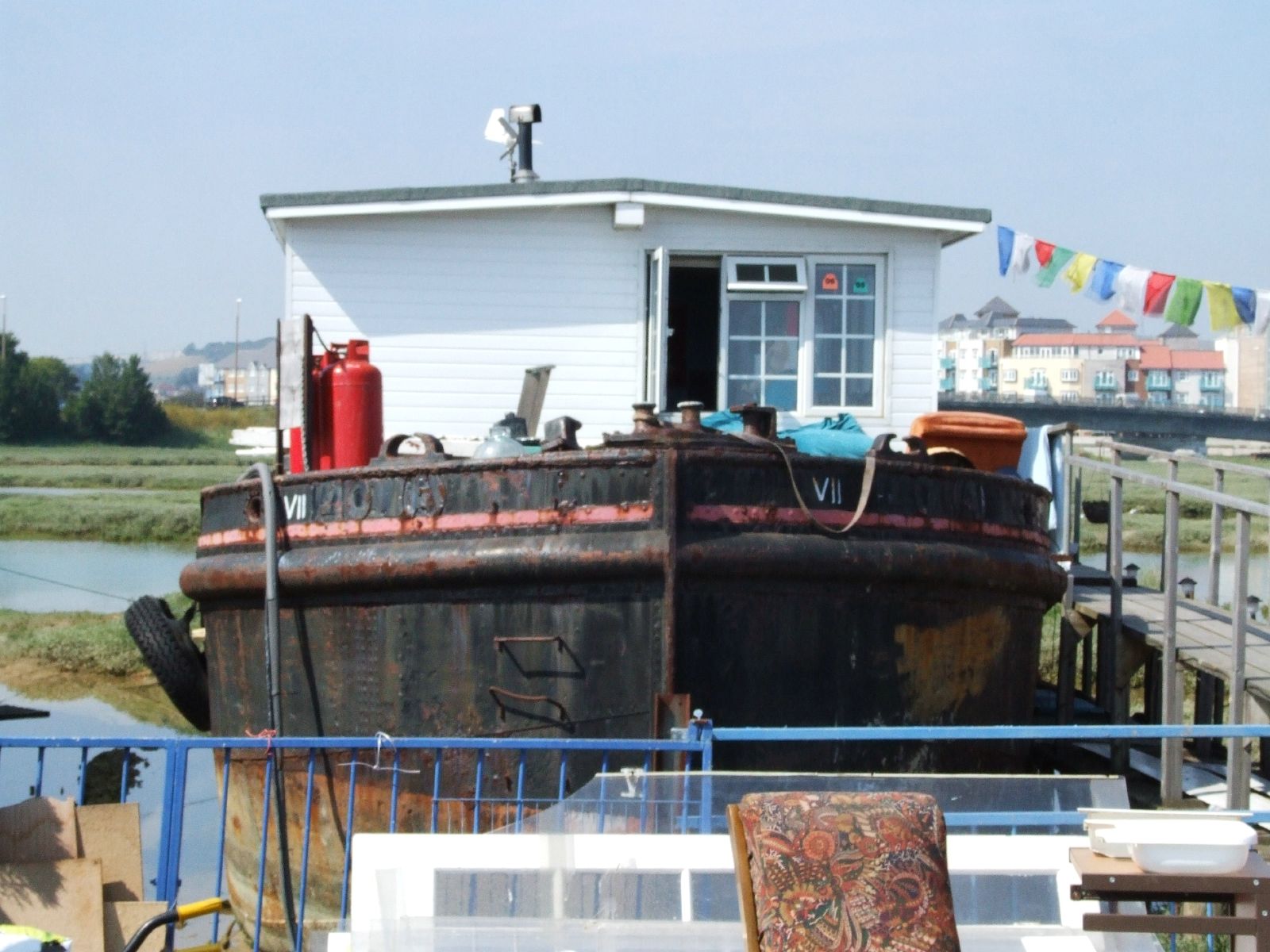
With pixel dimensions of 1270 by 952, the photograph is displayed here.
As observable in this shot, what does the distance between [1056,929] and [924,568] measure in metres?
2.86

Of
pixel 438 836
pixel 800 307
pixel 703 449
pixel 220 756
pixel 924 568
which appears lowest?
pixel 220 756

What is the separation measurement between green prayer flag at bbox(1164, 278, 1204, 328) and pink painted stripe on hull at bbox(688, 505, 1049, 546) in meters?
7.03

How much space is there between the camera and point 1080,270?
47.0 ft

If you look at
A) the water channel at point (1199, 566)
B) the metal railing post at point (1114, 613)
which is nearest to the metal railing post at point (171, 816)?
the metal railing post at point (1114, 613)

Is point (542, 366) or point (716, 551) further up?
point (542, 366)

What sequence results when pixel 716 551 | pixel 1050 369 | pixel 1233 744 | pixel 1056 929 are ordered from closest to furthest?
pixel 1056 929 < pixel 716 551 < pixel 1233 744 < pixel 1050 369

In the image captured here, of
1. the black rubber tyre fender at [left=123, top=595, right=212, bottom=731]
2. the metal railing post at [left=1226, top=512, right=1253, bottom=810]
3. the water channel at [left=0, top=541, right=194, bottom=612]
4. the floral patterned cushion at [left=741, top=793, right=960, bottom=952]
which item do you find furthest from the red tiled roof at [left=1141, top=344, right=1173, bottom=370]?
the floral patterned cushion at [left=741, top=793, right=960, bottom=952]

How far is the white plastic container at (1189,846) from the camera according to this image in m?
3.96

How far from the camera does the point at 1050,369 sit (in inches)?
6225

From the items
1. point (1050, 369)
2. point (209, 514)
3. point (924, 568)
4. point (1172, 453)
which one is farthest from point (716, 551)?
point (1050, 369)

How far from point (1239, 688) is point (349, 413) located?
483cm

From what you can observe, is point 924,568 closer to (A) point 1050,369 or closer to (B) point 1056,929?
(B) point 1056,929

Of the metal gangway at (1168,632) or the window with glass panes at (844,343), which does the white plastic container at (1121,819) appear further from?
the window with glass panes at (844,343)

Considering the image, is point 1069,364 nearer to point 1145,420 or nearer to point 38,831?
point 1145,420
